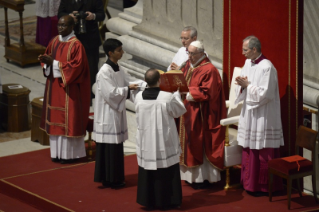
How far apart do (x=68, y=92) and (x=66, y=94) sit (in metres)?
0.03

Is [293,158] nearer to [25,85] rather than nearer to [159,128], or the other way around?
[159,128]

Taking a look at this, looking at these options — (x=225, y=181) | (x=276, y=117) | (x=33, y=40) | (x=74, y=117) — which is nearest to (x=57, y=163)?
(x=74, y=117)

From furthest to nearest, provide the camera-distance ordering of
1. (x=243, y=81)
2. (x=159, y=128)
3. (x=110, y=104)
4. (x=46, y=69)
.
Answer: (x=46, y=69), (x=110, y=104), (x=243, y=81), (x=159, y=128)

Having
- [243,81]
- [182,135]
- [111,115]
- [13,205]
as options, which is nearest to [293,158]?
[243,81]

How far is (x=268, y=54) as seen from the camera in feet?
28.3

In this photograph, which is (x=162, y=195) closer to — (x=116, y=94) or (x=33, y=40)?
(x=116, y=94)

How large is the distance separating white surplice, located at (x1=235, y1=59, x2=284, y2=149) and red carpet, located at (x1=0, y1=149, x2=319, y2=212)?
0.60 m

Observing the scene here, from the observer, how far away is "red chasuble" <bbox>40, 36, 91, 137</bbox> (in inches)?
366

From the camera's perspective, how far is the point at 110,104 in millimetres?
8523

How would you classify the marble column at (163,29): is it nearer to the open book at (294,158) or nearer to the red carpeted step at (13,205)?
the open book at (294,158)

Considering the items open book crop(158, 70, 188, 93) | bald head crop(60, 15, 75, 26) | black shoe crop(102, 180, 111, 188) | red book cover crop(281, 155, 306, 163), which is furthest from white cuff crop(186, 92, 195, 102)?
bald head crop(60, 15, 75, 26)

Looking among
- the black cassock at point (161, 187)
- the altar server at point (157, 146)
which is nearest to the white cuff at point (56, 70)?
the altar server at point (157, 146)

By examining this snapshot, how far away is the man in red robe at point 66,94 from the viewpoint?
9281 millimetres

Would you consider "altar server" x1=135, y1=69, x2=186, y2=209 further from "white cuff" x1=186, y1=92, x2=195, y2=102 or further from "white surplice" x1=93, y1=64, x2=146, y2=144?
"white surplice" x1=93, y1=64, x2=146, y2=144
